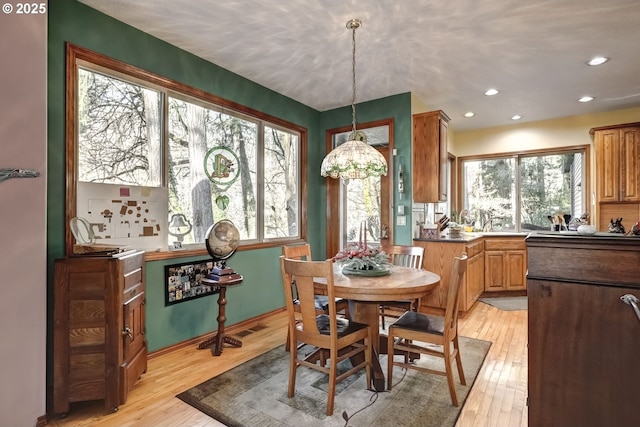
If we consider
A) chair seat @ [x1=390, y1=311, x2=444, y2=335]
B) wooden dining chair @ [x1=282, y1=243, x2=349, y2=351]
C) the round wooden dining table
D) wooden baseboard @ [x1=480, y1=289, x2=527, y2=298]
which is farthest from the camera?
wooden baseboard @ [x1=480, y1=289, x2=527, y2=298]

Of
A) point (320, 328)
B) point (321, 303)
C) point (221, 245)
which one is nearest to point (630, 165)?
point (321, 303)

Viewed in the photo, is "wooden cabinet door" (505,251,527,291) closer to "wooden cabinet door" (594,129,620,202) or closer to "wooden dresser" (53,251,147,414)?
"wooden cabinet door" (594,129,620,202)

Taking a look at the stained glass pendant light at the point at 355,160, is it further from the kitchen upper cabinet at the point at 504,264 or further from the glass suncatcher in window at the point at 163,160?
the kitchen upper cabinet at the point at 504,264

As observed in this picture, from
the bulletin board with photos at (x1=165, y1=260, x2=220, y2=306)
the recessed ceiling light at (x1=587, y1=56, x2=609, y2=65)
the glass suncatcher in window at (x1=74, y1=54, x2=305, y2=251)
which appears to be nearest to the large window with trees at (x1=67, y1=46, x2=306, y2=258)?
the glass suncatcher in window at (x1=74, y1=54, x2=305, y2=251)

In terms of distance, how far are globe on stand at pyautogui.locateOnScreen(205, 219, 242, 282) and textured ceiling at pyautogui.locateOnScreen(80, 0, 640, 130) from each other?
1693 mm

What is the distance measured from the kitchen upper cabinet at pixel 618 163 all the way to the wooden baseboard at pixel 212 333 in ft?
15.9

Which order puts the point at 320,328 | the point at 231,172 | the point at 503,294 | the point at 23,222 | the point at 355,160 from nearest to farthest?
the point at 23,222 < the point at 320,328 < the point at 355,160 < the point at 231,172 < the point at 503,294

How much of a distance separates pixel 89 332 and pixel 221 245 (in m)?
1.19

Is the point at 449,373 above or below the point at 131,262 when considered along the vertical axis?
below

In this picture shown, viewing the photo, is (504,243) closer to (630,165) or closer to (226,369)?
(630,165)

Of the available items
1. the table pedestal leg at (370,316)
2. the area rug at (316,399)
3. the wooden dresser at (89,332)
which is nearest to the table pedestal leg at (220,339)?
the area rug at (316,399)

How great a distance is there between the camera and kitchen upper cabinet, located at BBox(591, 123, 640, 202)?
14.5 feet

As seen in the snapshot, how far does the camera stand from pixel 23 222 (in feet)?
6.09

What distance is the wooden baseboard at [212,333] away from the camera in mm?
2889
